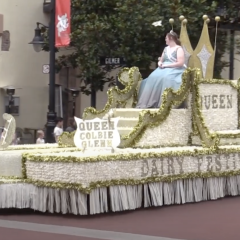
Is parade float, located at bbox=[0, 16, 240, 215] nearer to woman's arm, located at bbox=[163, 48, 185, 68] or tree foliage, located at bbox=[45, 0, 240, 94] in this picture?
woman's arm, located at bbox=[163, 48, 185, 68]

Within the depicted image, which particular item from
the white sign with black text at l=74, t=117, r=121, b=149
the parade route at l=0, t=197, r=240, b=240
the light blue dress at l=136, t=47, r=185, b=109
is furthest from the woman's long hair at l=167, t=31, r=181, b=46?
the parade route at l=0, t=197, r=240, b=240

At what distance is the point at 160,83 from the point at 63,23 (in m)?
8.57

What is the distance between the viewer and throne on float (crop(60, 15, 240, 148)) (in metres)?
11.1

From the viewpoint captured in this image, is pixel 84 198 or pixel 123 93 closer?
pixel 84 198

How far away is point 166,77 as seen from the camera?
472 inches

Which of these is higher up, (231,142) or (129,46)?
(129,46)

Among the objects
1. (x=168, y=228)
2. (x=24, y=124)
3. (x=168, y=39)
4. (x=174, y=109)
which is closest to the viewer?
(x=168, y=228)

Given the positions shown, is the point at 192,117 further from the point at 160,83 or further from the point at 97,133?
the point at 97,133

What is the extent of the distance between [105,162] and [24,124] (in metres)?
18.7

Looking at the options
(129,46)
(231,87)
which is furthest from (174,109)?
(129,46)

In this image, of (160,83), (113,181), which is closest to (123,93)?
(160,83)

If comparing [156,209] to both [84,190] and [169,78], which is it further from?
[169,78]

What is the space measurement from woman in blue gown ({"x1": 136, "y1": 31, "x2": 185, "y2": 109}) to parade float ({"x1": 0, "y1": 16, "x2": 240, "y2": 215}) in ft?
1.06

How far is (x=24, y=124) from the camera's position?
2802 centimetres
